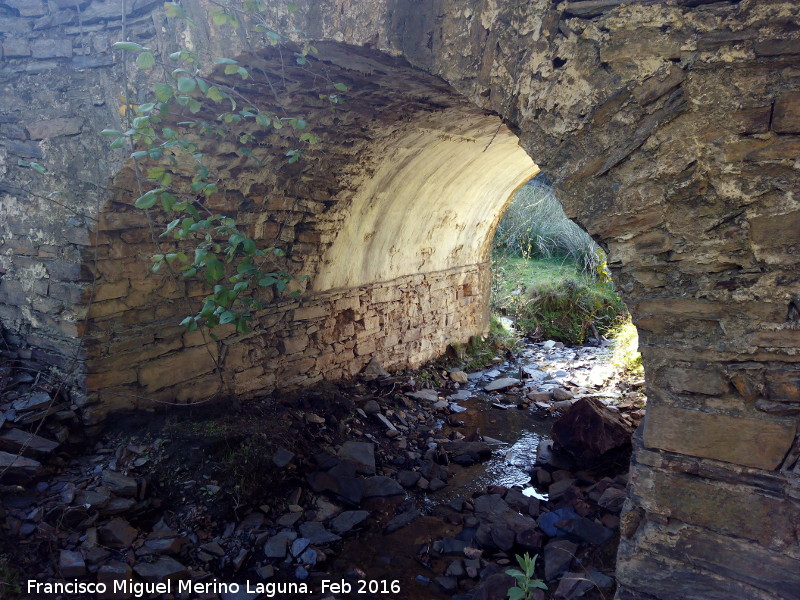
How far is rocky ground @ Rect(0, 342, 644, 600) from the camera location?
2980 mm

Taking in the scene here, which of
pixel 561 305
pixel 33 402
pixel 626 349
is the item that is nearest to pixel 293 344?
pixel 33 402

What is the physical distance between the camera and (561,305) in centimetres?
903

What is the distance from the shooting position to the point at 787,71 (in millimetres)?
1943

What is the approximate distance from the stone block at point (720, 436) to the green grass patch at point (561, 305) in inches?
250

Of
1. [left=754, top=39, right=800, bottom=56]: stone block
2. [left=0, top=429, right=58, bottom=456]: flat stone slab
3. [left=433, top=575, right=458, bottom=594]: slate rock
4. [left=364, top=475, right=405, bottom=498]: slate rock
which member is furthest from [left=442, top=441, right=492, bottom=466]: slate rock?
[left=754, top=39, right=800, bottom=56]: stone block

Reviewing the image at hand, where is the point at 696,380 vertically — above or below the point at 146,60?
below

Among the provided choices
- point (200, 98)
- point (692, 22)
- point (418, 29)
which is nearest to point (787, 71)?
point (692, 22)

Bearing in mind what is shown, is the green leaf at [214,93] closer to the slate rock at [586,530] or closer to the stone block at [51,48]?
the stone block at [51,48]

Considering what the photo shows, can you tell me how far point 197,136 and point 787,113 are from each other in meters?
3.21

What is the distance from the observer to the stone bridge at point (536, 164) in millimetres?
2053

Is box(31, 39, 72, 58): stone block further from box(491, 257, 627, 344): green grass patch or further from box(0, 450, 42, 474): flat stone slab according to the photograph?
box(491, 257, 627, 344): green grass patch

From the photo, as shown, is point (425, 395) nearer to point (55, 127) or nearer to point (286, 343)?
point (286, 343)

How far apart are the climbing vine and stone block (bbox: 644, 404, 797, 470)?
2166 millimetres

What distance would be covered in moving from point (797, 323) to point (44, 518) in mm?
3674
